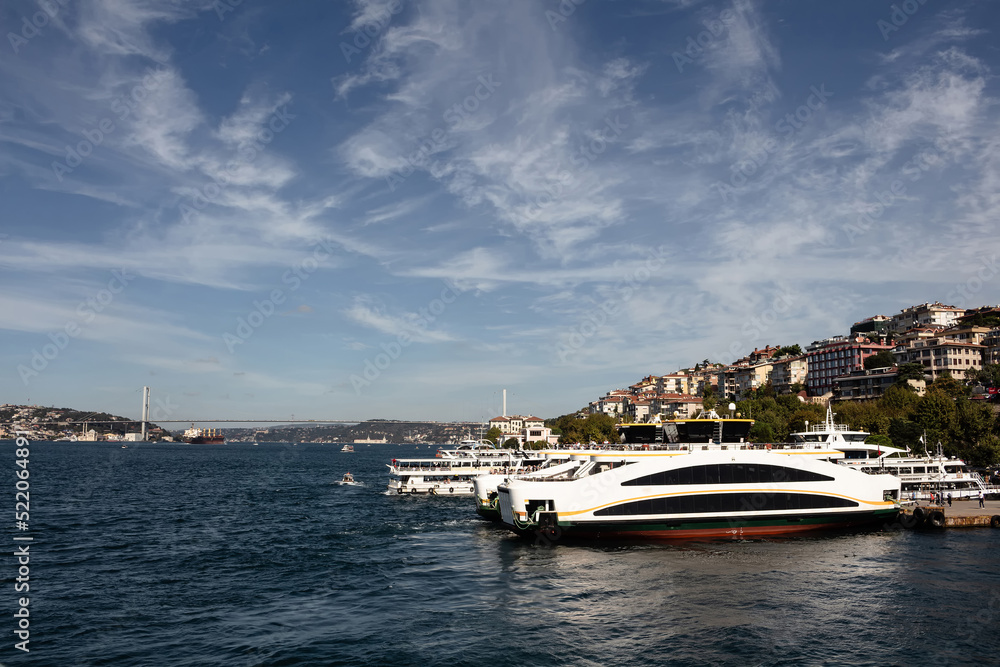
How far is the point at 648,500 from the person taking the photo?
1459 inches

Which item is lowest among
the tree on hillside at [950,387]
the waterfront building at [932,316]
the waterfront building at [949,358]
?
the tree on hillside at [950,387]

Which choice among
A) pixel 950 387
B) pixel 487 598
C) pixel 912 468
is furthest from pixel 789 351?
pixel 487 598

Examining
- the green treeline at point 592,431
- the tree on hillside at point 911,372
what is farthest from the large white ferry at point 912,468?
the green treeline at point 592,431

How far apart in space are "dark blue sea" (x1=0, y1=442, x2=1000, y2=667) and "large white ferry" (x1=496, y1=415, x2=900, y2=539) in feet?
3.92

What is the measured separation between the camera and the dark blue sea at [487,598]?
20.2 m

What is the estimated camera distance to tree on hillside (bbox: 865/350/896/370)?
129m

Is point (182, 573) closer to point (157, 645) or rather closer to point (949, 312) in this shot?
point (157, 645)

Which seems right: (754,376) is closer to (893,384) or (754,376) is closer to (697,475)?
(893,384)

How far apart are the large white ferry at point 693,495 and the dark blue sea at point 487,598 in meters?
1.19

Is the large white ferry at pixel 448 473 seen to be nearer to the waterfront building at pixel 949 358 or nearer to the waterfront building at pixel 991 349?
the waterfront building at pixel 949 358

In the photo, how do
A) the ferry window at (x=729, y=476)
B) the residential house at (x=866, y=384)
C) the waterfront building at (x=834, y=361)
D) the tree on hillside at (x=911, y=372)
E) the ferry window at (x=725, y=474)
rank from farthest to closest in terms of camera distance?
the waterfront building at (x=834, y=361) → the residential house at (x=866, y=384) → the tree on hillside at (x=911, y=372) → the ferry window at (x=725, y=474) → the ferry window at (x=729, y=476)

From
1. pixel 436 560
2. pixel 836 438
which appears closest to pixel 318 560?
pixel 436 560

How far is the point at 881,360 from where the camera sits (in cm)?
12962

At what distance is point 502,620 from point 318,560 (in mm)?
14005
